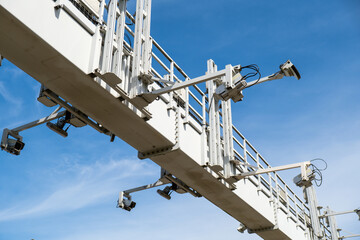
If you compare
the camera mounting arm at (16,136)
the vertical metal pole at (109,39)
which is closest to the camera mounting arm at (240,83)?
the vertical metal pole at (109,39)

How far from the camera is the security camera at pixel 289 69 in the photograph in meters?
11.0

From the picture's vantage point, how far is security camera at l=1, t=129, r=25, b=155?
11.4 meters

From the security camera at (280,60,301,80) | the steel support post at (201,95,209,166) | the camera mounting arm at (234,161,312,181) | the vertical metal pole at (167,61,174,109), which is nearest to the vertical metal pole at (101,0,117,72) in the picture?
the vertical metal pole at (167,61,174,109)

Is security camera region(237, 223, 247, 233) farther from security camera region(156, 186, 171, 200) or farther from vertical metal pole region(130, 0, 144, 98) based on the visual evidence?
vertical metal pole region(130, 0, 144, 98)

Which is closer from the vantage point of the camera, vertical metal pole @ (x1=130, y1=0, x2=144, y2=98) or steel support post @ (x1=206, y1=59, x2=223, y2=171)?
vertical metal pole @ (x1=130, y1=0, x2=144, y2=98)

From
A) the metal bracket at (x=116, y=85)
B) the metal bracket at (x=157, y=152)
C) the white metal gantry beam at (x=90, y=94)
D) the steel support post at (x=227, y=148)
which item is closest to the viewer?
the white metal gantry beam at (x=90, y=94)

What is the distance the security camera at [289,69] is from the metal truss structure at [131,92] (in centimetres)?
2

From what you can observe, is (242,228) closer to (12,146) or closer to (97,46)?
(12,146)

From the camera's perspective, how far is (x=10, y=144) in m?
11.4

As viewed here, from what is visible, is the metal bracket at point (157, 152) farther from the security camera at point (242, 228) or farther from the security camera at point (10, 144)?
the security camera at point (242, 228)

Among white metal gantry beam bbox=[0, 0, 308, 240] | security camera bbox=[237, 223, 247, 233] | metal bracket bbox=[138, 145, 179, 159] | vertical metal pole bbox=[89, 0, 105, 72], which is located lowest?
security camera bbox=[237, 223, 247, 233]

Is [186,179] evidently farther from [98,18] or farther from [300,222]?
[300,222]

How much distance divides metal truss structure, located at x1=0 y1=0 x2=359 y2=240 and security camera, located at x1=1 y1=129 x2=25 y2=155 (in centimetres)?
2

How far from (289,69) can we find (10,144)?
736cm
